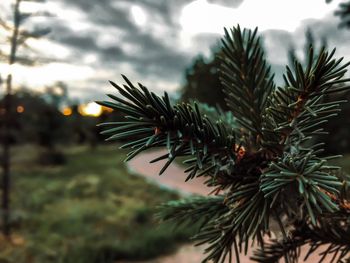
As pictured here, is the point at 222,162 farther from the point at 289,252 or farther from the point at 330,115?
the point at 289,252

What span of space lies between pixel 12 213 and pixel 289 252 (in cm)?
883

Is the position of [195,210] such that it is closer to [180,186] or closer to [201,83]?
[201,83]

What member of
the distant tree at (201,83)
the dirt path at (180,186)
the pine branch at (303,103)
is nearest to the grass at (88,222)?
the dirt path at (180,186)

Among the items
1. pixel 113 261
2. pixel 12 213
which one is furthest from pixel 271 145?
pixel 12 213

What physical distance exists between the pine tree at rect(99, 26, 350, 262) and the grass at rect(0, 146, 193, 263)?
0.46 metres

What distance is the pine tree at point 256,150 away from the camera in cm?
59

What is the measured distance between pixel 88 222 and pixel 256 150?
357 inches

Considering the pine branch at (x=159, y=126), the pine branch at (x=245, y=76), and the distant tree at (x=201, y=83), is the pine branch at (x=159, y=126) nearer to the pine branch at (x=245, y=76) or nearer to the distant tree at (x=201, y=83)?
the pine branch at (x=245, y=76)

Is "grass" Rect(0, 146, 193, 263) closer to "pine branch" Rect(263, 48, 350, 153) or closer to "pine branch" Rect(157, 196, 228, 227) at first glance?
"pine branch" Rect(157, 196, 228, 227)

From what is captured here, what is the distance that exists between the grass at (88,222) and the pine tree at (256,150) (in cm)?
46

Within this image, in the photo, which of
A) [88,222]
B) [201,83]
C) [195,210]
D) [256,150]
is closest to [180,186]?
[201,83]

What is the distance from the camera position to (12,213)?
8.65m

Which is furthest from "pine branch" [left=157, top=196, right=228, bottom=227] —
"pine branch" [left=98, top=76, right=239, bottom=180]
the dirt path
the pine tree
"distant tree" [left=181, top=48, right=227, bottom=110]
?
"distant tree" [left=181, top=48, right=227, bottom=110]

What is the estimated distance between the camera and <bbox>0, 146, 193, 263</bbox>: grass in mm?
6384
